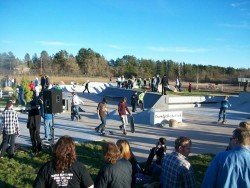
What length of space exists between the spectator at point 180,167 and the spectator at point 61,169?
1273 mm

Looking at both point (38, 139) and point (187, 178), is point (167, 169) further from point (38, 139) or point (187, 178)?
point (38, 139)

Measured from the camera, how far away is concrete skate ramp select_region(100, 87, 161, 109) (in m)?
28.8

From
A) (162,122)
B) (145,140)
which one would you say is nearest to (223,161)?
(145,140)

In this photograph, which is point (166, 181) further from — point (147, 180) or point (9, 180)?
point (9, 180)

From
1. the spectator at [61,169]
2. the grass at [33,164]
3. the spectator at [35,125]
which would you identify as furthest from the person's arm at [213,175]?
the spectator at [35,125]

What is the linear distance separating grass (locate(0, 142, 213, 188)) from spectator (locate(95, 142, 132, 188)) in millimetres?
4262

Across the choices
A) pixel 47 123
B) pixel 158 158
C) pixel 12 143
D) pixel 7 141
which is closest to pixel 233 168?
pixel 158 158

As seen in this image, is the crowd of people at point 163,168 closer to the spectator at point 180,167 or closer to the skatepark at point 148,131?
the spectator at point 180,167

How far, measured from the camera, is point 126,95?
112ft

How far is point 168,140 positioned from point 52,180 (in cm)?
1083

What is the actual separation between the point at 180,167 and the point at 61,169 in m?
1.50

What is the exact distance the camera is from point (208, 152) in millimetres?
12391

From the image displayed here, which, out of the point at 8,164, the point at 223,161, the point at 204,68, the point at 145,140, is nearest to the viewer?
the point at 223,161

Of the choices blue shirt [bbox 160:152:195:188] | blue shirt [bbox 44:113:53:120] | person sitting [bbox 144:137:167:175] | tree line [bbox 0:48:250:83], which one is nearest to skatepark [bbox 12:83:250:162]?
blue shirt [bbox 44:113:53:120]
